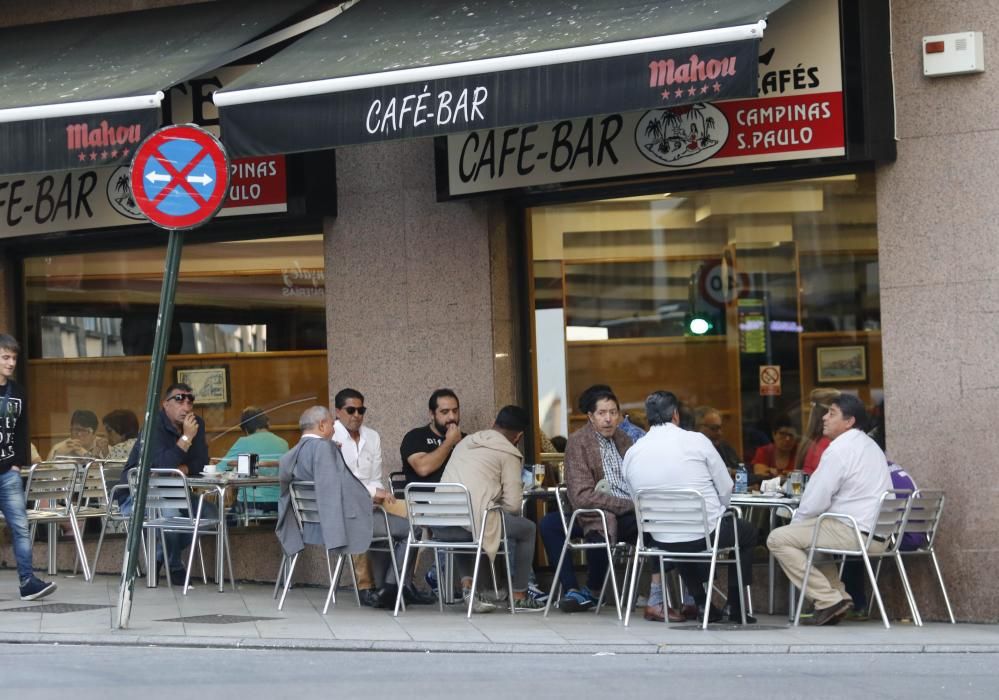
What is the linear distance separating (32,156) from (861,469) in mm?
5754

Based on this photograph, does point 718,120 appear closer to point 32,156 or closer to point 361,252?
point 361,252

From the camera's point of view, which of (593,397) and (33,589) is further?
(33,589)

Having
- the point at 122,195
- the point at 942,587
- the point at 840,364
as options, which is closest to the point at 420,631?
the point at 942,587

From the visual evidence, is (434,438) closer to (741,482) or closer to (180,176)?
(741,482)

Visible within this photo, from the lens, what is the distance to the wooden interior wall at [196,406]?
12797 mm

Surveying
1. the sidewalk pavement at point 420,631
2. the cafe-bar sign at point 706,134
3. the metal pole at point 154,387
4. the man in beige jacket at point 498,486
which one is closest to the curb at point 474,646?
the sidewalk pavement at point 420,631

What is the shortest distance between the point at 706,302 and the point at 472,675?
4.74m

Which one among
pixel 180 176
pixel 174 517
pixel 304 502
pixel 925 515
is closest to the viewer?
pixel 180 176

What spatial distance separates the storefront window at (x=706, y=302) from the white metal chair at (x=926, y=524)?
122cm

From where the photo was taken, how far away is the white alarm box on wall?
9.96m

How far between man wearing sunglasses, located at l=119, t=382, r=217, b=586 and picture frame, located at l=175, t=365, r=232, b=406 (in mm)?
965

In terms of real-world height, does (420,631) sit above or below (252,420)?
below

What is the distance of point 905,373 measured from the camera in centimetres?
1024

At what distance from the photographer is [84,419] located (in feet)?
44.9
